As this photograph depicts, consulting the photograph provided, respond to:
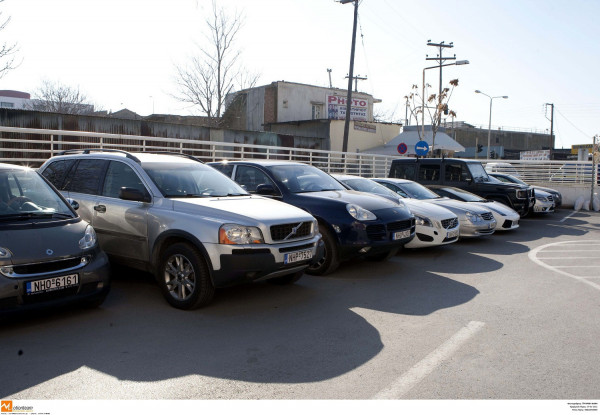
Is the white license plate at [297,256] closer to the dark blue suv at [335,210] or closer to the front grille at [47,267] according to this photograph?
the dark blue suv at [335,210]

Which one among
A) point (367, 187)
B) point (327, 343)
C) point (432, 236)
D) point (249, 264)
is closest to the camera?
point (327, 343)

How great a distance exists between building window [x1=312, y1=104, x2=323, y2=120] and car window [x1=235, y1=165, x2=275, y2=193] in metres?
33.9

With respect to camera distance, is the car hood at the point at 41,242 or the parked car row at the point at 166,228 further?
the parked car row at the point at 166,228

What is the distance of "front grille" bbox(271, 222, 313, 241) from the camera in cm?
578

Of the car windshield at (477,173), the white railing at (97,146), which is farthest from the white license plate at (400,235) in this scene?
the car windshield at (477,173)

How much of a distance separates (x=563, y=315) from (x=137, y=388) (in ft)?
15.0

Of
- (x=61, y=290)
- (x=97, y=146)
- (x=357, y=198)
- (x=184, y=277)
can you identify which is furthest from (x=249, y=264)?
(x=97, y=146)

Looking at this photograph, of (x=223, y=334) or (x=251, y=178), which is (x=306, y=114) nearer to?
(x=251, y=178)

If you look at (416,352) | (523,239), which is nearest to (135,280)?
(416,352)

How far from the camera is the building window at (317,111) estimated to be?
41.8m

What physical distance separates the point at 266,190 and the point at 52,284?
3.67 meters

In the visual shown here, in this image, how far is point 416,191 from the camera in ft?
37.7

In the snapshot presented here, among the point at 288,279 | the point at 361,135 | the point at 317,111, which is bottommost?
the point at 288,279

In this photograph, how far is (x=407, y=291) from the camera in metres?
6.85
